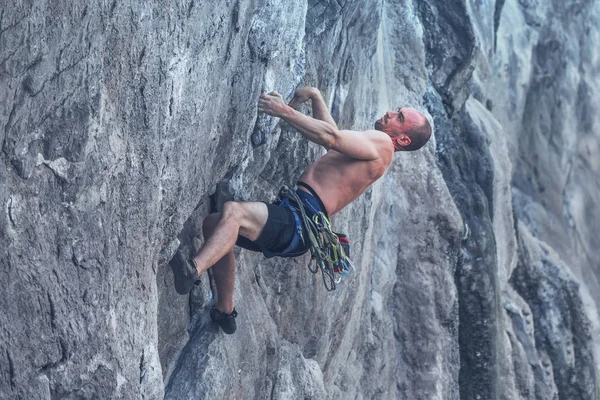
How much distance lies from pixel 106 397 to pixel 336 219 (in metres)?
2.99

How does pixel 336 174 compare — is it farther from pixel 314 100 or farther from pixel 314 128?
pixel 314 128

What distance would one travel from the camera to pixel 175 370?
465 cm

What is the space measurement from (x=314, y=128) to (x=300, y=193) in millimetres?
550

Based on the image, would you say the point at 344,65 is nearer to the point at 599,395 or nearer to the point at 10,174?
the point at 10,174

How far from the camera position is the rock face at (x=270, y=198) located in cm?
326

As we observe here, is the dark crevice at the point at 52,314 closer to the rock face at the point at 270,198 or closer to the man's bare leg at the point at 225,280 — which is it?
the rock face at the point at 270,198

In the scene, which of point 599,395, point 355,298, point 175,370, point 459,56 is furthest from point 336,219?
point 599,395

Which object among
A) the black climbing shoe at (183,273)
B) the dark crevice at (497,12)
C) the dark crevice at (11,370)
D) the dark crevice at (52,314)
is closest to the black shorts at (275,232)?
the black climbing shoe at (183,273)

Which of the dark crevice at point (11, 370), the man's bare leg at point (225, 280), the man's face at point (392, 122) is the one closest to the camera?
the dark crevice at point (11, 370)

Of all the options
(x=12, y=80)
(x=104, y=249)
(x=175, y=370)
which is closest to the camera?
(x=12, y=80)

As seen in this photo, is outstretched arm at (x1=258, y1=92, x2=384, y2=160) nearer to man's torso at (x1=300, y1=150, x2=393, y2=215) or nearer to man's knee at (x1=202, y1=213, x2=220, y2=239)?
man's torso at (x1=300, y1=150, x2=393, y2=215)

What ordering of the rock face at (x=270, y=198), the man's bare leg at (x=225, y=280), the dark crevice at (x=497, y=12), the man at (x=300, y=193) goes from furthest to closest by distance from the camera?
the dark crevice at (x=497, y=12) < the man's bare leg at (x=225, y=280) < the man at (x=300, y=193) < the rock face at (x=270, y=198)

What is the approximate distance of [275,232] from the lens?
4594mm

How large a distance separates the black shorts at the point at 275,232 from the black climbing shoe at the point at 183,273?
43 cm
